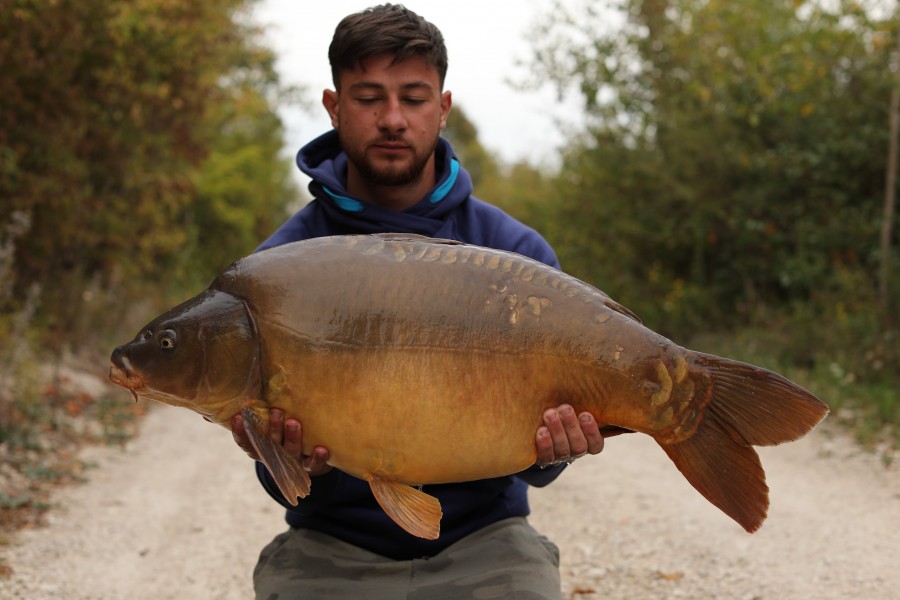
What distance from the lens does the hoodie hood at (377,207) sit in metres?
2.98

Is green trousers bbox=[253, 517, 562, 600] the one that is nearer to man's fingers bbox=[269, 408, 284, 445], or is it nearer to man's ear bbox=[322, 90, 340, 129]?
man's fingers bbox=[269, 408, 284, 445]

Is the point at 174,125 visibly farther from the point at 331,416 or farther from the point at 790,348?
the point at 331,416

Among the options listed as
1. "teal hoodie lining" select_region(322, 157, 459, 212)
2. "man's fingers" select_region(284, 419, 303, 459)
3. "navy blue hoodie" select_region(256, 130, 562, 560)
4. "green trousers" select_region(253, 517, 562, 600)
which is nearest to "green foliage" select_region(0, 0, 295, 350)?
"navy blue hoodie" select_region(256, 130, 562, 560)

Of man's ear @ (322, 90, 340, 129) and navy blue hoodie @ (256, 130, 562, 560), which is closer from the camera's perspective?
navy blue hoodie @ (256, 130, 562, 560)

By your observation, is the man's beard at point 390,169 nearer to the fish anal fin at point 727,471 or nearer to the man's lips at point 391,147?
the man's lips at point 391,147

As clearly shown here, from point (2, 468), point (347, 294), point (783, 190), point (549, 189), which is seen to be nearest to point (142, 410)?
point (2, 468)

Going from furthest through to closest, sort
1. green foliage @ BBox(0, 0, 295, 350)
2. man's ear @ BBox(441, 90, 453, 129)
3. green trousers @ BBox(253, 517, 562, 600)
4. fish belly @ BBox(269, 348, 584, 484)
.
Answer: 1. green foliage @ BBox(0, 0, 295, 350)
2. man's ear @ BBox(441, 90, 453, 129)
3. green trousers @ BBox(253, 517, 562, 600)
4. fish belly @ BBox(269, 348, 584, 484)

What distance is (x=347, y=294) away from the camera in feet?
7.41

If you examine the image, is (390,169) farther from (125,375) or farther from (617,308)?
(125,375)

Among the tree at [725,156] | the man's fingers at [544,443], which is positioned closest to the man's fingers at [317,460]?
the man's fingers at [544,443]

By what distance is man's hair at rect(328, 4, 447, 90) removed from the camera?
2.86m

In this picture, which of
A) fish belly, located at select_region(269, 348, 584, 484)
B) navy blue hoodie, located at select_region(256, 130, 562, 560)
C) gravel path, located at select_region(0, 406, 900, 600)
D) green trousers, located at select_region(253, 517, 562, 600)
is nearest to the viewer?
fish belly, located at select_region(269, 348, 584, 484)

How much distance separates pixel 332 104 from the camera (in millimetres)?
3154

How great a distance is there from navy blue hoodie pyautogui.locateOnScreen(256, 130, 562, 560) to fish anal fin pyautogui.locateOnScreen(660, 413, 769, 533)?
59 cm
